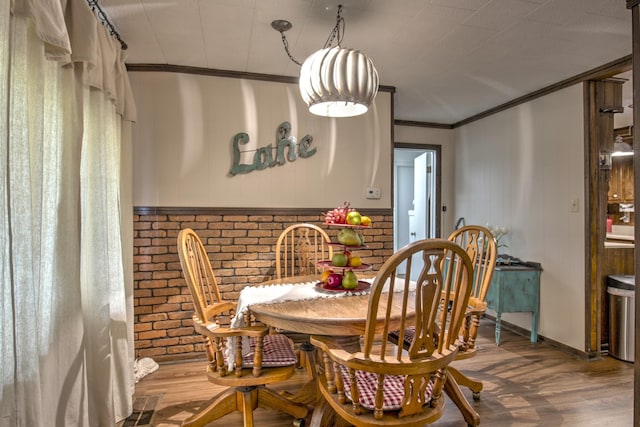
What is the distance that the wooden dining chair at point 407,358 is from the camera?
130cm

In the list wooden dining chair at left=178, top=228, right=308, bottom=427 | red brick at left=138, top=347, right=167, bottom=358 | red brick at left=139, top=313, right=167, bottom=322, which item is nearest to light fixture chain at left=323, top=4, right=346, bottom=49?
wooden dining chair at left=178, top=228, right=308, bottom=427

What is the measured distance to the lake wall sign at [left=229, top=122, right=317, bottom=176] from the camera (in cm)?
310

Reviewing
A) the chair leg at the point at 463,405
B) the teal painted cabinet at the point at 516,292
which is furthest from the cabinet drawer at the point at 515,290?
the chair leg at the point at 463,405

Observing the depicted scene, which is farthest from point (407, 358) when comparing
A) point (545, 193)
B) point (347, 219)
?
point (545, 193)

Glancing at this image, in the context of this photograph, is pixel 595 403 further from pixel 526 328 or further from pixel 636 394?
pixel 526 328

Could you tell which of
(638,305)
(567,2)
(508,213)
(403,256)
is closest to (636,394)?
(638,305)

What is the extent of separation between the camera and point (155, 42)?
2.57m

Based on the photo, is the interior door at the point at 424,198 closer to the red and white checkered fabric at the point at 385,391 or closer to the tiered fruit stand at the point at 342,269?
the tiered fruit stand at the point at 342,269

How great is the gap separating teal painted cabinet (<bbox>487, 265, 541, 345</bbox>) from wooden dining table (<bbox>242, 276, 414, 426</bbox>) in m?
1.90

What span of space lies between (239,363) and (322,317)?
482 mm

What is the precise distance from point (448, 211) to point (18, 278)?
4.55 m

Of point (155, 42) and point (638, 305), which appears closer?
point (638, 305)

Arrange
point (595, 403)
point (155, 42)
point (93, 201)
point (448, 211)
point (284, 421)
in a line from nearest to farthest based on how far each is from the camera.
Result: point (93, 201) < point (284, 421) < point (595, 403) < point (155, 42) < point (448, 211)

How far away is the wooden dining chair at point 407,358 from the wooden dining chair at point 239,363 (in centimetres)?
36
